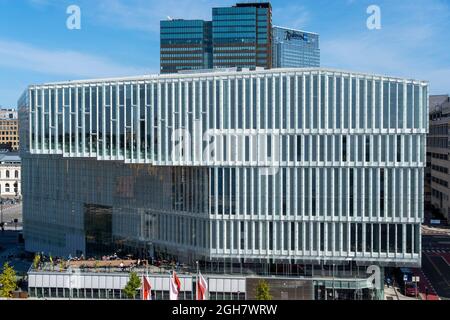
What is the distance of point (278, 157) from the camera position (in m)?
29.3

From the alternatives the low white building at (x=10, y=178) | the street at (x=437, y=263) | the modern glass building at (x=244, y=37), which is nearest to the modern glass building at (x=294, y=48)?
the modern glass building at (x=244, y=37)

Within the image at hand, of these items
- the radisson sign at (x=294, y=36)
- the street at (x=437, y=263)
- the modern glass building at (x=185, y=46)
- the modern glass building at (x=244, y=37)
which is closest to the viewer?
the street at (x=437, y=263)

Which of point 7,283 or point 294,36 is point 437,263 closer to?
point 7,283

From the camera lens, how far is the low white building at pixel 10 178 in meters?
92.5

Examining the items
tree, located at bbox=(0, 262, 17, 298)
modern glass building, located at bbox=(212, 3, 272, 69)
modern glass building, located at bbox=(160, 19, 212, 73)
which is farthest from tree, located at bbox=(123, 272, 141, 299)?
modern glass building, located at bbox=(160, 19, 212, 73)

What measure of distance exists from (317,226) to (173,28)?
9194cm

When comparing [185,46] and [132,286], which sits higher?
[185,46]

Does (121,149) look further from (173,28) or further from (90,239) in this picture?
(173,28)

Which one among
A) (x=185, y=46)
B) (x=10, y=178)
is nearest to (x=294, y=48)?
(x=185, y=46)

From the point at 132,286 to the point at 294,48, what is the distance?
121 metres

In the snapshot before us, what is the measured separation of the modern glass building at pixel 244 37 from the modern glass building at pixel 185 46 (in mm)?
2376

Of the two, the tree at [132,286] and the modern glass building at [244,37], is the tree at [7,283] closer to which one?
the tree at [132,286]
